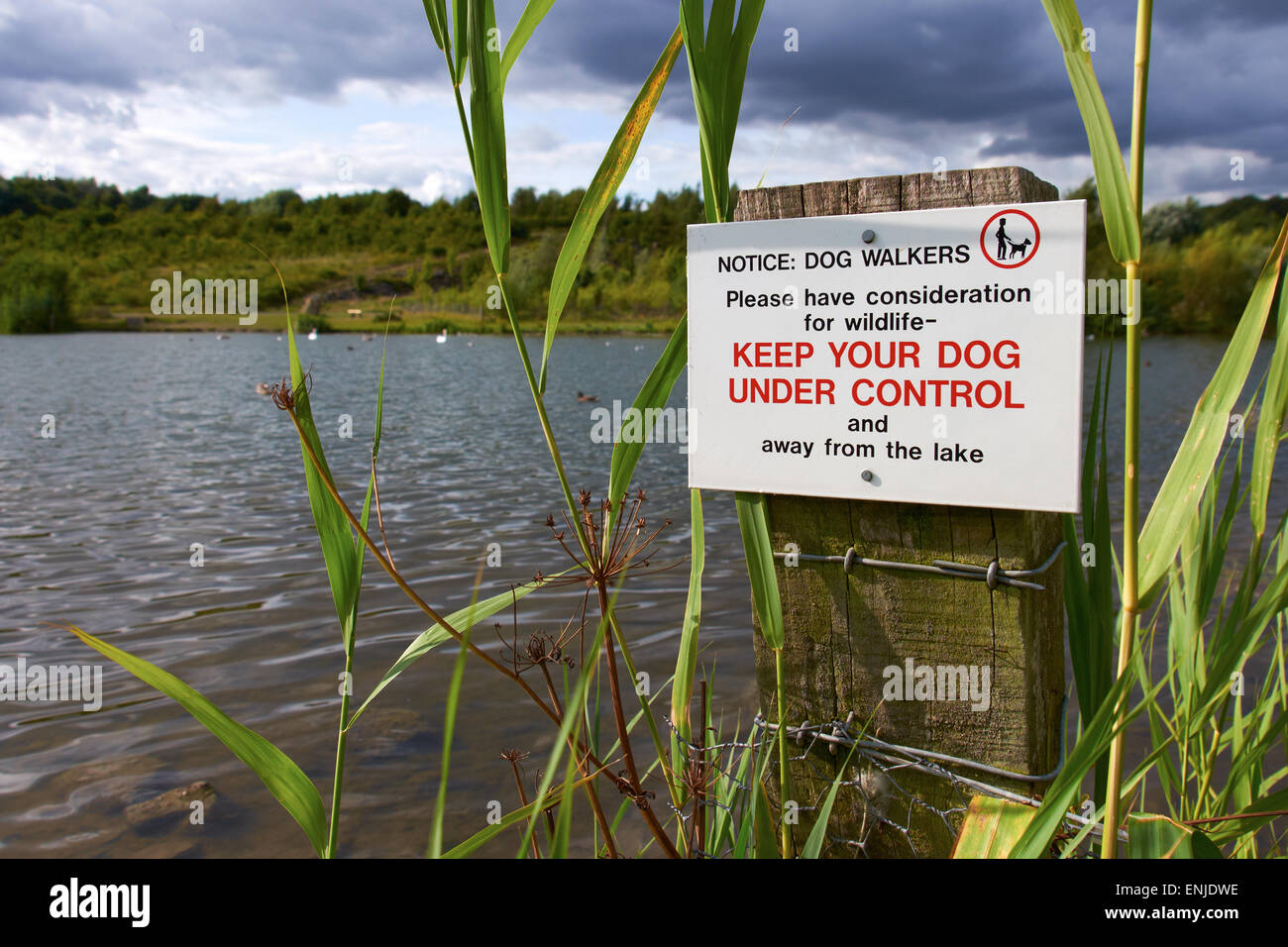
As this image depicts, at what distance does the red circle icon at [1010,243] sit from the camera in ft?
4.62

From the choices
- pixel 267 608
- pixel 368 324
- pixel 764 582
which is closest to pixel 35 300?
pixel 368 324

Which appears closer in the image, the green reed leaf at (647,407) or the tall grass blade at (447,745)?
the tall grass blade at (447,745)

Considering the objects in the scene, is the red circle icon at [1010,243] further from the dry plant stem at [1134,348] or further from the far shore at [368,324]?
the far shore at [368,324]

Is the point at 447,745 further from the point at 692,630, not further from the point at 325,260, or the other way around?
the point at 325,260

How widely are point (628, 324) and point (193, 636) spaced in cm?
7357

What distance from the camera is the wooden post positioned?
1.53 meters

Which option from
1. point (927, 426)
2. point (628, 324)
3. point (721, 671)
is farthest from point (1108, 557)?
point (628, 324)

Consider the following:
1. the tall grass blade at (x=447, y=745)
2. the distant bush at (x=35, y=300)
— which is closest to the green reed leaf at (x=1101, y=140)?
the tall grass blade at (x=447, y=745)

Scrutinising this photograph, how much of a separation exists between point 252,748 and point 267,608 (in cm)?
518

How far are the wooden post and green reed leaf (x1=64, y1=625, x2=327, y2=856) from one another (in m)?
0.91

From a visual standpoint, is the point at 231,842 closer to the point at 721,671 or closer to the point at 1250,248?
the point at 721,671

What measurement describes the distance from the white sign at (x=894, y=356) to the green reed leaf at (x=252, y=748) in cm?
89

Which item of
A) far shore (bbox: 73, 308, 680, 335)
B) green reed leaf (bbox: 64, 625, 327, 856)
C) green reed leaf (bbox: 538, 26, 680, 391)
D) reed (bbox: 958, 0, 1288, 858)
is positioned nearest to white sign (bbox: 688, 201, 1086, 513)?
reed (bbox: 958, 0, 1288, 858)

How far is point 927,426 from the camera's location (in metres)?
1.51
